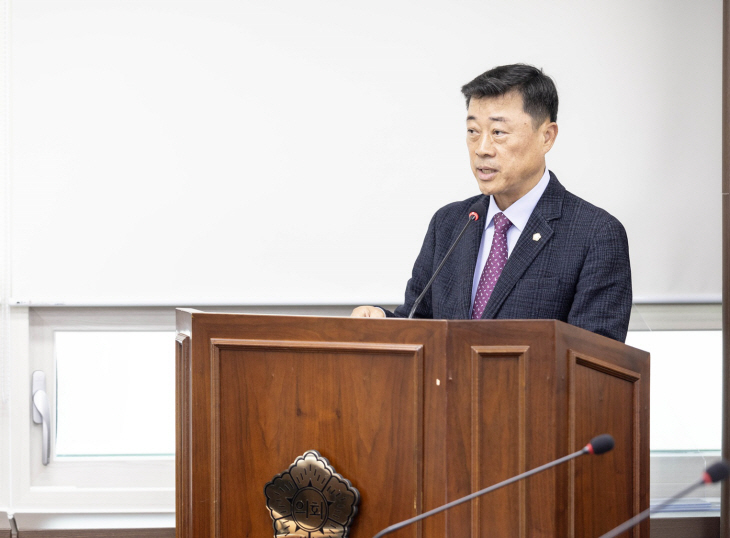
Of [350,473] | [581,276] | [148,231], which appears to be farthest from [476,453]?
[148,231]

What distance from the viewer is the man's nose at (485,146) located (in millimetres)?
1667

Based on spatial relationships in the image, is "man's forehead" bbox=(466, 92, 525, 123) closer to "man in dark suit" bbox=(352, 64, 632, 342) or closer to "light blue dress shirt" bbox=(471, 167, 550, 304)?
"man in dark suit" bbox=(352, 64, 632, 342)

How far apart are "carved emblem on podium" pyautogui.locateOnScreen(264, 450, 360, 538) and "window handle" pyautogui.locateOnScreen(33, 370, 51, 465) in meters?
1.55

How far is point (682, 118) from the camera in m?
2.56

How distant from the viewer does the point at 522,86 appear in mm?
1662

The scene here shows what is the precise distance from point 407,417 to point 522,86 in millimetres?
847

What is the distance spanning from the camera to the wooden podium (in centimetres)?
118

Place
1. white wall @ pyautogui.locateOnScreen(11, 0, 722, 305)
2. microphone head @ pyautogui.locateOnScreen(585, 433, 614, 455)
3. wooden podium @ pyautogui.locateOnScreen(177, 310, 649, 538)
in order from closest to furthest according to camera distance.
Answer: microphone head @ pyautogui.locateOnScreen(585, 433, 614, 455), wooden podium @ pyautogui.locateOnScreen(177, 310, 649, 538), white wall @ pyautogui.locateOnScreen(11, 0, 722, 305)

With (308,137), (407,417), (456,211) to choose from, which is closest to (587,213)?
(456,211)

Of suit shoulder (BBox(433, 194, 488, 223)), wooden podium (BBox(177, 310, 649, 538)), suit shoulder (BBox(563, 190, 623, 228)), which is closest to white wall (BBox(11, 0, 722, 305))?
suit shoulder (BBox(433, 194, 488, 223))

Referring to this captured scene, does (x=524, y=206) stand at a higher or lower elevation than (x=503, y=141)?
lower

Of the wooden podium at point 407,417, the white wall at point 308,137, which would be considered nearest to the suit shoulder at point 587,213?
the wooden podium at point 407,417

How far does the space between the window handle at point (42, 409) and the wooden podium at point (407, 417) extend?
1369 mm

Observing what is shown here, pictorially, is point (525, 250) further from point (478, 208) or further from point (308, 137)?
point (308, 137)
